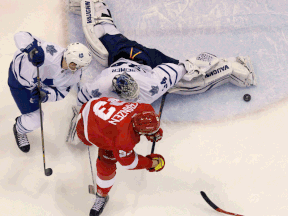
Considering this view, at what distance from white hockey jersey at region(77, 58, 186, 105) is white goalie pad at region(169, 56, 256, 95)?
0.30 meters

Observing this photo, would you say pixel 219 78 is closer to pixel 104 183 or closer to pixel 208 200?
pixel 208 200

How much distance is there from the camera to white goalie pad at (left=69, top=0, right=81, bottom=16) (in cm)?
419

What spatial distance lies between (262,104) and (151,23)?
1.69m

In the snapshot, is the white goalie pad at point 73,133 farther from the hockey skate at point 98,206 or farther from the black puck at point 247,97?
the black puck at point 247,97

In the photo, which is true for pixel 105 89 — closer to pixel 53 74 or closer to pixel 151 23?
pixel 53 74

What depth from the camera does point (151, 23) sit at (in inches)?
170

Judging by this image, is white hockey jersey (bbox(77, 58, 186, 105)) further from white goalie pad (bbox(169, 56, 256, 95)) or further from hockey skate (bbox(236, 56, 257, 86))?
hockey skate (bbox(236, 56, 257, 86))

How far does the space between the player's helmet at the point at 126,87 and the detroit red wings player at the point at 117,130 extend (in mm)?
199

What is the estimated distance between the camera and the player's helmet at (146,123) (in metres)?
2.27

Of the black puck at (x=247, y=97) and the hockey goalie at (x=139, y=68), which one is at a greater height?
the hockey goalie at (x=139, y=68)

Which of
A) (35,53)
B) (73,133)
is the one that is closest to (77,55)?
(35,53)

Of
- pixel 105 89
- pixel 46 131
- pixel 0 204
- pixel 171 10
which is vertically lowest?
pixel 0 204

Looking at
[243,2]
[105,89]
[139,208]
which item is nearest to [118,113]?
[105,89]

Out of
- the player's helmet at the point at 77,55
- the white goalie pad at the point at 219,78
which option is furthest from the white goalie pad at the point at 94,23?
the player's helmet at the point at 77,55
